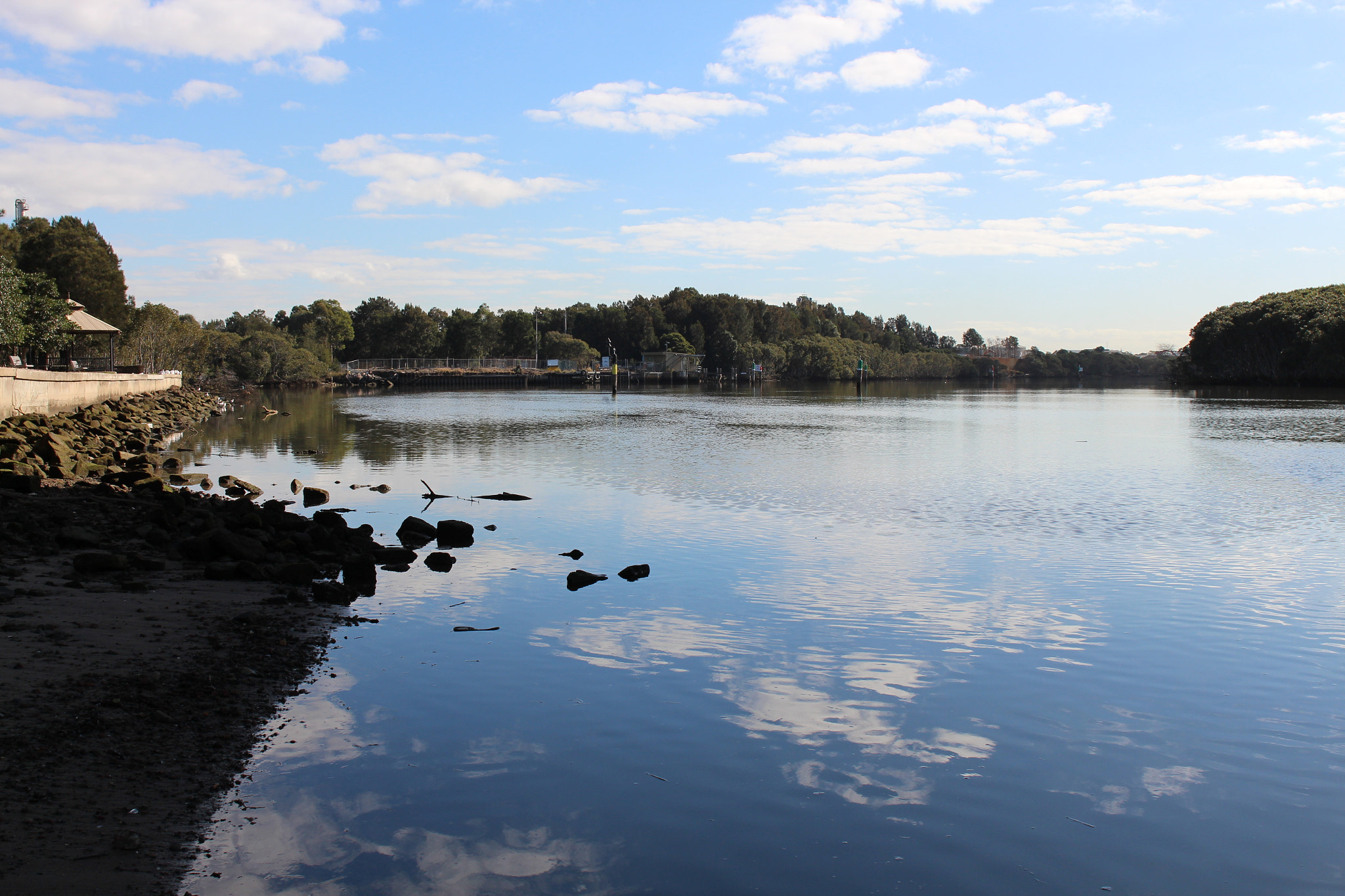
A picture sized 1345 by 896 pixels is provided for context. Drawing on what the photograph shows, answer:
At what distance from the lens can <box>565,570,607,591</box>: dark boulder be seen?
51.1 feet

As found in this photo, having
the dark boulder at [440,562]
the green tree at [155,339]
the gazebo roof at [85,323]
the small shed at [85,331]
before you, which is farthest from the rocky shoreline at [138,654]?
the green tree at [155,339]

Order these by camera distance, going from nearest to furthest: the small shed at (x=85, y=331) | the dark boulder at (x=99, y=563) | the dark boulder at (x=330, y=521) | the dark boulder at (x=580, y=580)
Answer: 1. the dark boulder at (x=99, y=563)
2. the dark boulder at (x=580, y=580)
3. the dark boulder at (x=330, y=521)
4. the small shed at (x=85, y=331)

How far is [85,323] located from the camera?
192 feet

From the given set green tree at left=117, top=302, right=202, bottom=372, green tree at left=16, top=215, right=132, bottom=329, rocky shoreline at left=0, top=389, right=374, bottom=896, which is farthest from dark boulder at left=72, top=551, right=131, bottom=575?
green tree at left=117, top=302, right=202, bottom=372

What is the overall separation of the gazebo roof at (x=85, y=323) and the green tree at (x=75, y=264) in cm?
596

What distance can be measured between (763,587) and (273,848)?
9.91 meters

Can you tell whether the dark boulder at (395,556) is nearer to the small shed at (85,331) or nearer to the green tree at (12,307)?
the green tree at (12,307)

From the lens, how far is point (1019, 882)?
665cm

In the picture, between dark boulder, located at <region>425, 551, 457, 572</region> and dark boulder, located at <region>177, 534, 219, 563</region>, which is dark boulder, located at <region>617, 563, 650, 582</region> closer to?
dark boulder, located at <region>425, 551, 457, 572</region>

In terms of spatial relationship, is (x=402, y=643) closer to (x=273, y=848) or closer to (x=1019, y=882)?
(x=273, y=848)

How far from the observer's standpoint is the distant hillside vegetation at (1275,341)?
10406cm

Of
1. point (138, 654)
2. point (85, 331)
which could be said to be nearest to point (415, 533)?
point (138, 654)

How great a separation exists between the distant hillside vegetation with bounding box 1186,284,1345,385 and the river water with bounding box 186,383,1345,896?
98.0 metres

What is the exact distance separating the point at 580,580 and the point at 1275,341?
424 ft
